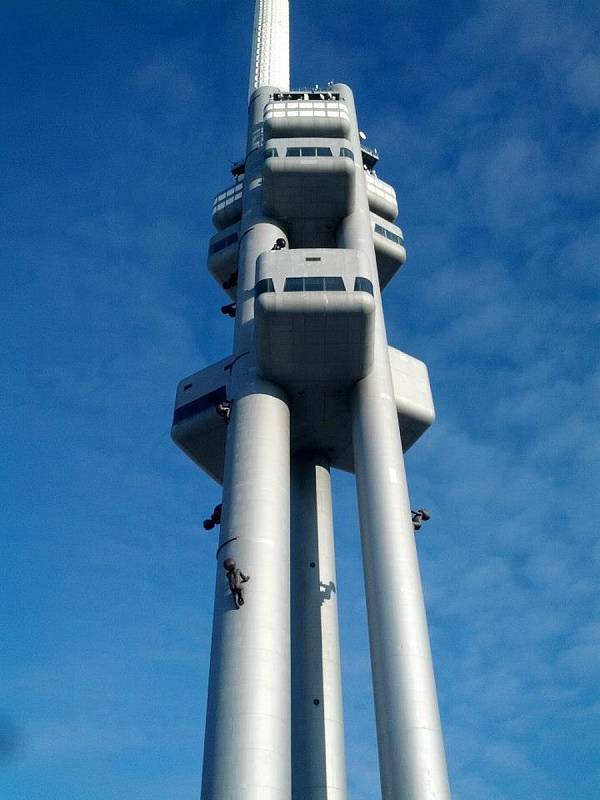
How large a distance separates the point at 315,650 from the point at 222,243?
26.2 meters

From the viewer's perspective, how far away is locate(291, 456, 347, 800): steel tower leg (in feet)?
103

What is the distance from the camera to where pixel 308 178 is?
4262 cm

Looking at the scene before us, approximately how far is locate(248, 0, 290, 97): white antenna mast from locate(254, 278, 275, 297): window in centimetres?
3016

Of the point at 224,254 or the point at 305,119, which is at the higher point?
the point at 305,119

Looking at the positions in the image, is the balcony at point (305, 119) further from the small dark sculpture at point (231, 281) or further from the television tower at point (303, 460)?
Answer: the small dark sculpture at point (231, 281)

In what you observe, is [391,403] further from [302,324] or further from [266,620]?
[266,620]

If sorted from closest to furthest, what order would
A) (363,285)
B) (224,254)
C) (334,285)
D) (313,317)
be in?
1. (313,317)
2. (334,285)
3. (363,285)
4. (224,254)

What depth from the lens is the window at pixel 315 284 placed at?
33438 millimetres

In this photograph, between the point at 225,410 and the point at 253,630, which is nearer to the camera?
the point at 253,630

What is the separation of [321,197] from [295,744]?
28.9 meters

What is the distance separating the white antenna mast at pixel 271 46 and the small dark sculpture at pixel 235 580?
42.6 metres

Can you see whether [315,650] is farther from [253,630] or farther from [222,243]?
[222,243]

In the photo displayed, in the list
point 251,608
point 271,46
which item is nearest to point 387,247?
point 271,46

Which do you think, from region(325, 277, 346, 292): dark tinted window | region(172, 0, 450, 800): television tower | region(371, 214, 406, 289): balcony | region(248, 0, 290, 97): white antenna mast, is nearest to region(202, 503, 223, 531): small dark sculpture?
region(172, 0, 450, 800): television tower
